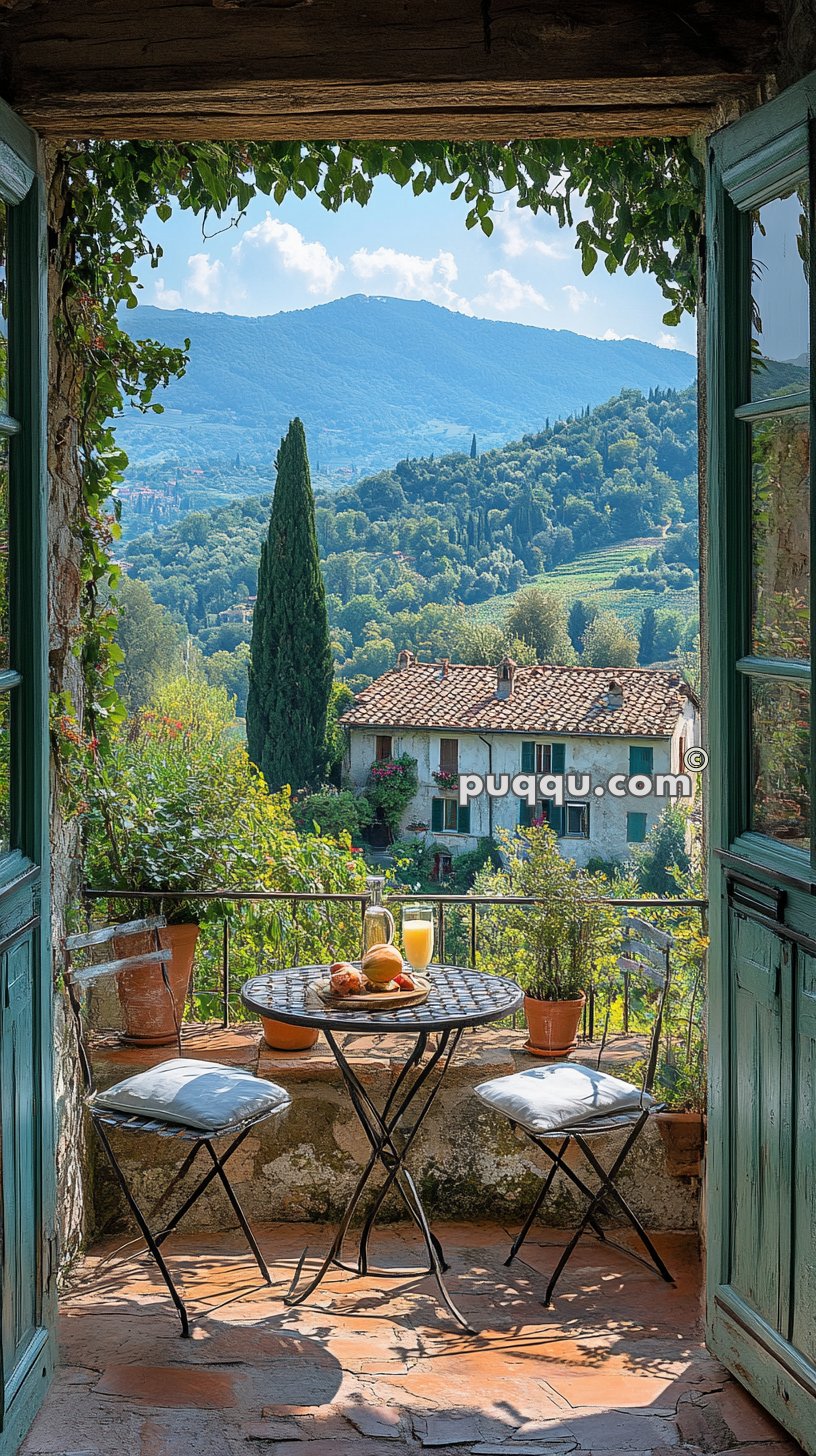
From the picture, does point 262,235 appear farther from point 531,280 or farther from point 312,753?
point 312,753

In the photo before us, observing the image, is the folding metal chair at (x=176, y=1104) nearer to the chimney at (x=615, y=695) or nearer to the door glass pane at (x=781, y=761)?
the door glass pane at (x=781, y=761)

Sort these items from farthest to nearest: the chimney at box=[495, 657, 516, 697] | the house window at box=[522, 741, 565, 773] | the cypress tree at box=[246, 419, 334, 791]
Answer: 1. the chimney at box=[495, 657, 516, 697]
2. the house window at box=[522, 741, 565, 773]
3. the cypress tree at box=[246, 419, 334, 791]

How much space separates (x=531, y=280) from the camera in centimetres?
4981

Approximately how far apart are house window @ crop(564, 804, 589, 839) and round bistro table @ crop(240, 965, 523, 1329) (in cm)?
2652

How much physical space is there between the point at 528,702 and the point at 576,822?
3171 millimetres

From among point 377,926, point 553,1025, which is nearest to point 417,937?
point 377,926

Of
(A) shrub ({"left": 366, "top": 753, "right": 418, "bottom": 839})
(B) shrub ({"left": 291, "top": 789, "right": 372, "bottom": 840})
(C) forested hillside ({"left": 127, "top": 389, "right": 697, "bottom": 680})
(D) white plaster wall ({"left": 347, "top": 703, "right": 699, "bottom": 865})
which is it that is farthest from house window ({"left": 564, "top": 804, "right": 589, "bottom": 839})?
(C) forested hillside ({"left": 127, "top": 389, "right": 697, "bottom": 680})

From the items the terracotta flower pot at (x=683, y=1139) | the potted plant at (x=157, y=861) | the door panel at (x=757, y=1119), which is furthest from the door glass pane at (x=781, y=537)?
the potted plant at (x=157, y=861)

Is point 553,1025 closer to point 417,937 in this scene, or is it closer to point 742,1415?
point 417,937

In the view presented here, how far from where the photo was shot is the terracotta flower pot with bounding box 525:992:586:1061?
3.61 m

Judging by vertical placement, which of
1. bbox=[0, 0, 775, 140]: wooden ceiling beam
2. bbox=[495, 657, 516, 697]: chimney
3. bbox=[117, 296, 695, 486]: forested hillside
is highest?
bbox=[117, 296, 695, 486]: forested hillside

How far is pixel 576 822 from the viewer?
98.5 feet

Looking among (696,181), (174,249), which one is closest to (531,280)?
(174,249)

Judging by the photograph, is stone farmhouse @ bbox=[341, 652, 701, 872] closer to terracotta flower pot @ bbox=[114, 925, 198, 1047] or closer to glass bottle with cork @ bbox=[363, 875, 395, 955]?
terracotta flower pot @ bbox=[114, 925, 198, 1047]
